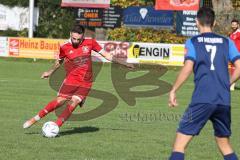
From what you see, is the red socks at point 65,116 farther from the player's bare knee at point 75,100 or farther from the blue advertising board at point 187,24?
the blue advertising board at point 187,24

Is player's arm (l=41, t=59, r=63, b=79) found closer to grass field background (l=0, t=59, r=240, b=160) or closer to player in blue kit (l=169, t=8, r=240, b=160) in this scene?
grass field background (l=0, t=59, r=240, b=160)

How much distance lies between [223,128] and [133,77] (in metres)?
19.6

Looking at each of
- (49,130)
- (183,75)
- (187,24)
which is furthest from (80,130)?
(187,24)

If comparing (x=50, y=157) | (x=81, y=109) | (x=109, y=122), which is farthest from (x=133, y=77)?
(x=50, y=157)

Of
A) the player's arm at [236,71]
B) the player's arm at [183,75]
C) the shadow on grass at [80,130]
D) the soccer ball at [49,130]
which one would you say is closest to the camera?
the player's arm at [183,75]

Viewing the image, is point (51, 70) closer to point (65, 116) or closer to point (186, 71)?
Result: point (65, 116)

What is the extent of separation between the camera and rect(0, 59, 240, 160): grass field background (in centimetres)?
1030

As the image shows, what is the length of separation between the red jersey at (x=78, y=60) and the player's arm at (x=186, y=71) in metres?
4.56

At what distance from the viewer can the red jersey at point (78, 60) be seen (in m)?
12.4

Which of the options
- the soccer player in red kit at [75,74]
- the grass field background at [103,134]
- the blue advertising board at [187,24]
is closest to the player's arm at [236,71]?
the grass field background at [103,134]

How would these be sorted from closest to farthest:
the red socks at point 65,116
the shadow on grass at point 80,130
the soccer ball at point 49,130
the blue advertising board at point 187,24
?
the soccer ball at point 49,130 → the red socks at point 65,116 → the shadow on grass at point 80,130 → the blue advertising board at point 187,24

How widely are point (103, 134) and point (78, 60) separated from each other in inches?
Answer: 53.4

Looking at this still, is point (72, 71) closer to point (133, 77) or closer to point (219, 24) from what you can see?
point (133, 77)

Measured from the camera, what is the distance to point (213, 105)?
26.1 ft
